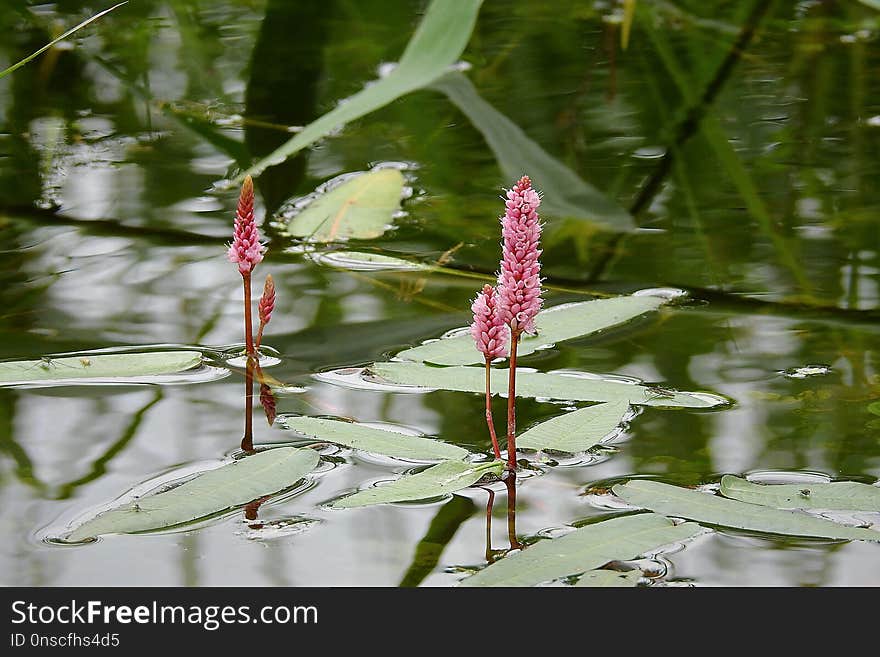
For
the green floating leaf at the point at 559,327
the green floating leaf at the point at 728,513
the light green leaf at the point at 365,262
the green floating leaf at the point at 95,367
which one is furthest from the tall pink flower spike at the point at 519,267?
the light green leaf at the point at 365,262

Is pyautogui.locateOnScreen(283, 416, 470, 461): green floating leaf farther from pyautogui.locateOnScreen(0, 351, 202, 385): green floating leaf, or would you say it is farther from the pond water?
pyautogui.locateOnScreen(0, 351, 202, 385): green floating leaf

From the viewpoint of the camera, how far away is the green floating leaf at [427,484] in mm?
927

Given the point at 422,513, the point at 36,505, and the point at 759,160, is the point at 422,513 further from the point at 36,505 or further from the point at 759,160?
the point at 759,160

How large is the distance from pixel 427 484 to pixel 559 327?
0.39 metres

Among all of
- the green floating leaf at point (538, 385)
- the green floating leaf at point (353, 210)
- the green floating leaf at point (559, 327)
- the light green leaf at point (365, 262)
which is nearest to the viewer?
the green floating leaf at point (538, 385)

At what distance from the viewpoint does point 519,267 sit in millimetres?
955

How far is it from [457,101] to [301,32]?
0.68 m

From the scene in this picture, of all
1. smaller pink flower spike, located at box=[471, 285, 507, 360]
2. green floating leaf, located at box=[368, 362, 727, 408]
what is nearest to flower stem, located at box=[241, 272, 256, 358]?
green floating leaf, located at box=[368, 362, 727, 408]

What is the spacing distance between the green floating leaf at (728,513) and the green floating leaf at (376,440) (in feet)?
0.51

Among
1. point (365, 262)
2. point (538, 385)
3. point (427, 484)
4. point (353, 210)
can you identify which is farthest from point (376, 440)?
point (353, 210)

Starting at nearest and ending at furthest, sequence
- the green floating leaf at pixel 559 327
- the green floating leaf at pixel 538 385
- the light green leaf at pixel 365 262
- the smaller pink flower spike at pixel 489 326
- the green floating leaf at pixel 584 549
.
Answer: the green floating leaf at pixel 584 549, the smaller pink flower spike at pixel 489 326, the green floating leaf at pixel 538 385, the green floating leaf at pixel 559 327, the light green leaf at pixel 365 262

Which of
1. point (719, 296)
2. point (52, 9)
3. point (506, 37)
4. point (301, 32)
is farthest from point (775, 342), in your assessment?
point (52, 9)

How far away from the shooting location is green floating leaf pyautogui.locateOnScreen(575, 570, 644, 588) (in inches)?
33.8

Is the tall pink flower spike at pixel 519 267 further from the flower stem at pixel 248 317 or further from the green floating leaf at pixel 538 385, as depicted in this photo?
the flower stem at pixel 248 317
